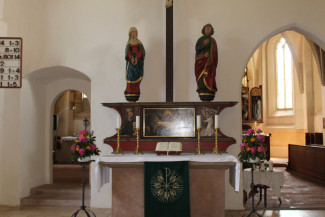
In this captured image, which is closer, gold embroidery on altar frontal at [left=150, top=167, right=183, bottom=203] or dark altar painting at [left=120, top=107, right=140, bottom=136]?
gold embroidery on altar frontal at [left=150, top=167, right=183, bottom=203]

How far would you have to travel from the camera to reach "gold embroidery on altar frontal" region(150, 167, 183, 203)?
5.73m

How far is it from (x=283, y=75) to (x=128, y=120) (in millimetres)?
11828

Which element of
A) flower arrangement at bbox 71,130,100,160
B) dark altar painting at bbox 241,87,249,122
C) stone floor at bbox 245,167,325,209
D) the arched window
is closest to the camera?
flower arrangement at bbox 71,130,100,160

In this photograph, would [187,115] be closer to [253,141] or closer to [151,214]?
[253,141]

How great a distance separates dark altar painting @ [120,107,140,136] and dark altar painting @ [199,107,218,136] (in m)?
1.40

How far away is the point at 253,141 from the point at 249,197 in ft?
9.23

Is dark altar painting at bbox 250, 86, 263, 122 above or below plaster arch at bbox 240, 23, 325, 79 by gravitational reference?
below

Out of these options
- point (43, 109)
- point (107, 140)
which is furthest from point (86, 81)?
point (107, 140)

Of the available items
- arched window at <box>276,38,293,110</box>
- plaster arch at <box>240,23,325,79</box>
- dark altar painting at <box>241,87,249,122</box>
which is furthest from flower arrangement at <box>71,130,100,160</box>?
arched window at <box>276,38,293,110</box>

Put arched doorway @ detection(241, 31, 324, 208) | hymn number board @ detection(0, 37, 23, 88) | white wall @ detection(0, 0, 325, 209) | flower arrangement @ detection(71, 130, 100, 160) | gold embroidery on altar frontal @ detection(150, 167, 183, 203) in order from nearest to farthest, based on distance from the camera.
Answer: gold embroidery on altar frontal @ detection(150, 167, 183, 203) → flower arrangement @ detection(71, 130, 100, 160) → white wall @ detection(0, 0, 325, 209) → hymn number board @ detection(0, 37, 23, 88) → arched doorway @ detection(241, 31, 324, 208)

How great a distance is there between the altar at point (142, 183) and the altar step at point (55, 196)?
8.21 ft

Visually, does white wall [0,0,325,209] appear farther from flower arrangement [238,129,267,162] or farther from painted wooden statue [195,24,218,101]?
flower arrangement [238,129,267,162]

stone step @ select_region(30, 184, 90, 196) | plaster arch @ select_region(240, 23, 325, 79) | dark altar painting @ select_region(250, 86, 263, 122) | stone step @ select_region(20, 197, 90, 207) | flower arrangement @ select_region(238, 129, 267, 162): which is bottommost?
stone step @ select_region(20, 197, 90, 207)

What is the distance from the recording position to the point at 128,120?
7.66 metres
